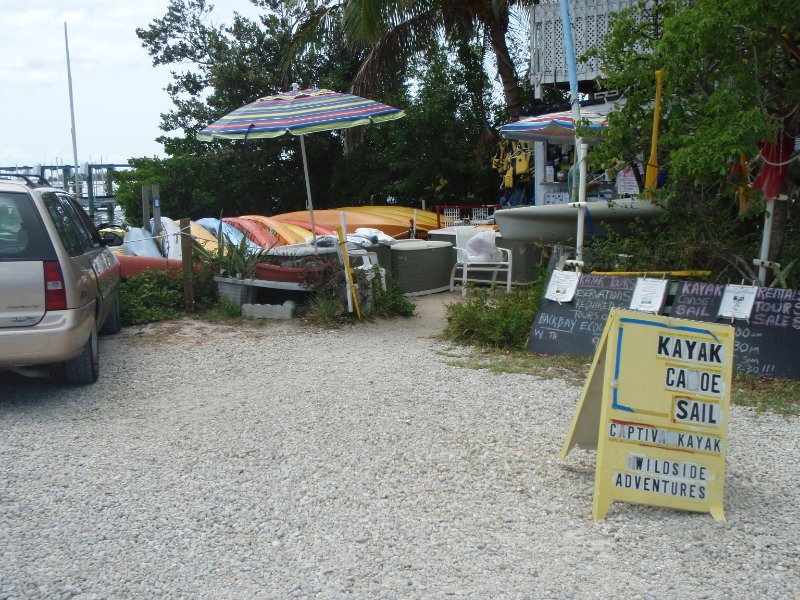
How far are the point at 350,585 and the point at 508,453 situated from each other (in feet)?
6.25

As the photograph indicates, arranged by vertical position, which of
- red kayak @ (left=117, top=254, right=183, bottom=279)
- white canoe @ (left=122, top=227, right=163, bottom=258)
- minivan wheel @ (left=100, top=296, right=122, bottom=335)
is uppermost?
white canoe @ (left=122, top=227, right=163, bottom=258)

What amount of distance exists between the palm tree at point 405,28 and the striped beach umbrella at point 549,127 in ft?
10.5

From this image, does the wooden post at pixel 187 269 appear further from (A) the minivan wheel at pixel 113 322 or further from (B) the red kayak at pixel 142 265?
(A) the minivan wheel at pixel 113 322

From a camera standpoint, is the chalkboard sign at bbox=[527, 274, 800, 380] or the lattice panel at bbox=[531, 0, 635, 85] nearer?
the chalkboard sign at bbox=[527, 274, 800, 380]

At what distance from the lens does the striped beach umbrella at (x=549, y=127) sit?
10.7 meters

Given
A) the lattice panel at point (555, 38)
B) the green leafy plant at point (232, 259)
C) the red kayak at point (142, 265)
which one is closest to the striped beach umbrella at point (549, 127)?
the lattice panel at point (555, 38)

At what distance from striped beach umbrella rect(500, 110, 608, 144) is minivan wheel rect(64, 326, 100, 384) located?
6.36m

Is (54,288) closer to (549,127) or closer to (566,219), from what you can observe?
(566,219)

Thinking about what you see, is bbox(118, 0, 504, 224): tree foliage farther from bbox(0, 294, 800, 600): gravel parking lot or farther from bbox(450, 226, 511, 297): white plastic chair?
bbox(0, 294, 800, 600): gravel parking lot

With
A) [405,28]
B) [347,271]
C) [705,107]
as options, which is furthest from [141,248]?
[705,107]

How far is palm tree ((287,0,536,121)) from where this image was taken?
14695mm

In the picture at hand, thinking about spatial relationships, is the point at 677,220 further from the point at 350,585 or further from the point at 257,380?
the point at 350,585

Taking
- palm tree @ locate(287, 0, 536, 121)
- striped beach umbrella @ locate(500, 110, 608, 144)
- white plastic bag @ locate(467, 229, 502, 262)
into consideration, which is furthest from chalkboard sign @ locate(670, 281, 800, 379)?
palm tree @ locate(287, 0, 536, 121)

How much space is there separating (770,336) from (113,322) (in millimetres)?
6660
